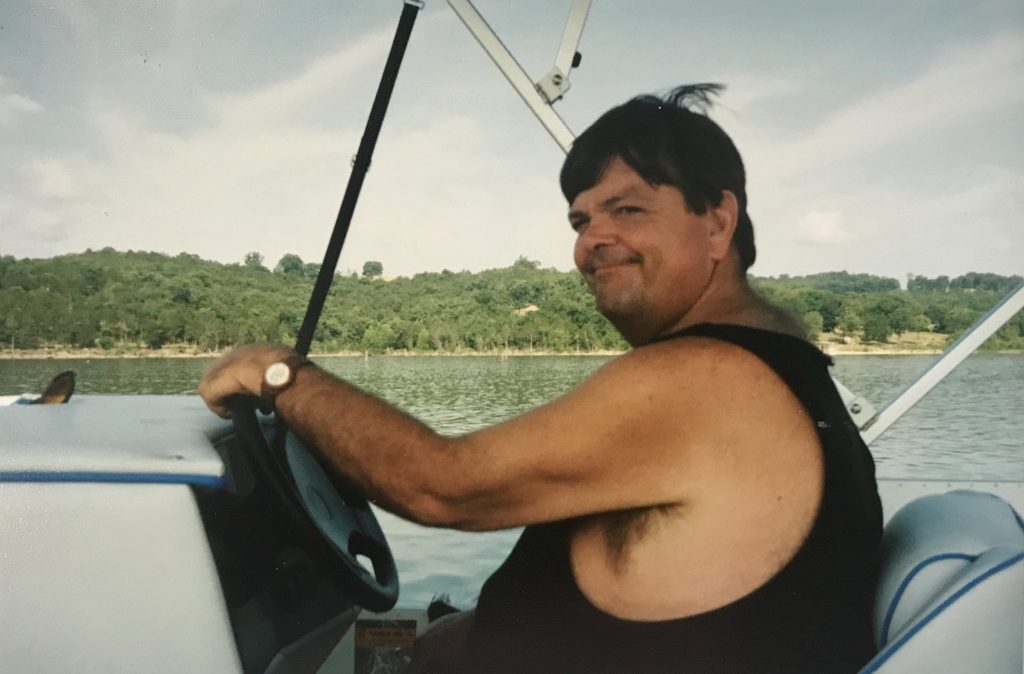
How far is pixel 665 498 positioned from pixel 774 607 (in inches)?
7.6

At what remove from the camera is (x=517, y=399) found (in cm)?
167

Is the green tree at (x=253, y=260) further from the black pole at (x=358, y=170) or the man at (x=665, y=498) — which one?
the man at (x=665, y=498)

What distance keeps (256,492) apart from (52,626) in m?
0.36

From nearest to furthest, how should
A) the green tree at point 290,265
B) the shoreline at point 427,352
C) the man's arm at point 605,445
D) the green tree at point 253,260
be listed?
the man's arm at point 605,445
the shoreline at point 427,352
the green tree at point 290,265
the green tree at point 253,260

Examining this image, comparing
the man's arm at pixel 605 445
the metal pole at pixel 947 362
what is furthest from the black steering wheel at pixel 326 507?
the metal pole at pixel 947 362

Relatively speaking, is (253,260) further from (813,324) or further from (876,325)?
(876,325)

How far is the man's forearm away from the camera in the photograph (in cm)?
109

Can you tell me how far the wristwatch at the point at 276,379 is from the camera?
1.23 meters

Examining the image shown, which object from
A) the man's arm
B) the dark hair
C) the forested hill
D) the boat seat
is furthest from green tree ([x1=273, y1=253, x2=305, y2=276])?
the boat seat

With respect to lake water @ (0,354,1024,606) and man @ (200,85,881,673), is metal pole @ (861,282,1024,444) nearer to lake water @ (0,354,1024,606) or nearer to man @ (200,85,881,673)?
lake water @ (0,354,1024,606)

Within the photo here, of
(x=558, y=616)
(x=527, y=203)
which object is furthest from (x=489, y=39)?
(x=558, y=616)

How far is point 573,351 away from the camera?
2178 millimetres

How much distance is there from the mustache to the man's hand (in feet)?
1.67

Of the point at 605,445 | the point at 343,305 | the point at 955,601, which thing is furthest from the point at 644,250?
the point at 343,305
